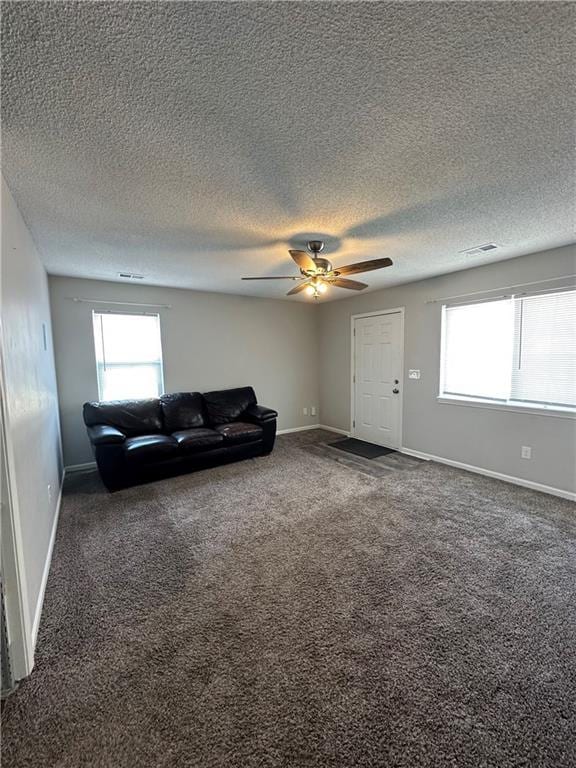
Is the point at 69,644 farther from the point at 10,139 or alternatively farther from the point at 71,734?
the point at 10,139

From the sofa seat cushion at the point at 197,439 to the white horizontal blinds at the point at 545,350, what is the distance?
3.50 meters

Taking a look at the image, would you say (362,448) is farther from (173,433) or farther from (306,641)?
(306,641)

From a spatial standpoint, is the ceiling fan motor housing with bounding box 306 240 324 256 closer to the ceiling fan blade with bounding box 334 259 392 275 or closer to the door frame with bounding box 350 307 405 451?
the ceiling fan blade with bounding box 334 259 392 275

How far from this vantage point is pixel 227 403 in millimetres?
4922

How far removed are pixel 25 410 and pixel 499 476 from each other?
14.5 feet

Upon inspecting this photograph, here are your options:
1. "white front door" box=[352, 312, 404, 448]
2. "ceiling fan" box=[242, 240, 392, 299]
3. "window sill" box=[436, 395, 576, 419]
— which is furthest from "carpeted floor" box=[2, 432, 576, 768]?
"ceiling fan" box=[242, 240, 392, 299]

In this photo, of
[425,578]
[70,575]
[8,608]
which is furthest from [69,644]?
[425,578]

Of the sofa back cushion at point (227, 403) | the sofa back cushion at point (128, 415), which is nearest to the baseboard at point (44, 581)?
the sofa back cushion at point (128, 415)

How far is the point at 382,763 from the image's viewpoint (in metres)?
1.13

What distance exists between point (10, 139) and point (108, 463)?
2.80m

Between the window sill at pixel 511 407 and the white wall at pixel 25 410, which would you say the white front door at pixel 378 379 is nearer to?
the window sill at pixel 511 407

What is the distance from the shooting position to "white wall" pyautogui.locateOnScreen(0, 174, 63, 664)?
1.59 meters

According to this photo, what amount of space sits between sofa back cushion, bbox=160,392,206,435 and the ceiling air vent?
381 centimetres

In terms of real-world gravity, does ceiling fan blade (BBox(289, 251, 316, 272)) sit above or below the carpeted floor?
above
